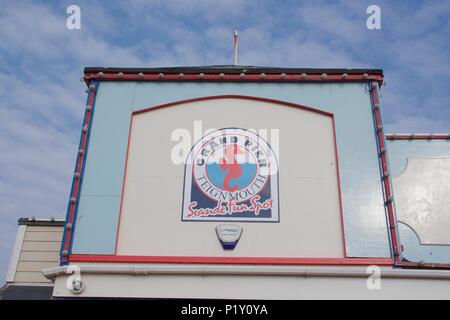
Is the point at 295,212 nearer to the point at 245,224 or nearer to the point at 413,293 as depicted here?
the point at 245,224

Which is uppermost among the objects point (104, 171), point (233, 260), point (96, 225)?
point (104, 171)

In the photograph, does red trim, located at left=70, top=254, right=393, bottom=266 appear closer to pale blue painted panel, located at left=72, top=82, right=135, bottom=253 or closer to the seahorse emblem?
pale blue painted panel, located at left=72, top=82, right=135, bottom=253

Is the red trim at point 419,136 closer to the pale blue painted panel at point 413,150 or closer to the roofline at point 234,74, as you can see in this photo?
the pale blue painted panel at point 413,150

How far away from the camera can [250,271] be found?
7.21 meters

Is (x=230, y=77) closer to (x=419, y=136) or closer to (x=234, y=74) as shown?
(x=234, y=74)

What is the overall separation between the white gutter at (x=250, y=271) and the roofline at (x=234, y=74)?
3.85 metres

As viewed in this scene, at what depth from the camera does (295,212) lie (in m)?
7.89

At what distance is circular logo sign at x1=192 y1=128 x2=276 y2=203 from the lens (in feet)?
26.4

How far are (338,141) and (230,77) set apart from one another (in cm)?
256

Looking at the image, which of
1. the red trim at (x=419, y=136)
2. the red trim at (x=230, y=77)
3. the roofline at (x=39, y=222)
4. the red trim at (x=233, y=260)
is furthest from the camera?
the roofline at (x=39, y=222)

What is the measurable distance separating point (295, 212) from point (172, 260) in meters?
2.33

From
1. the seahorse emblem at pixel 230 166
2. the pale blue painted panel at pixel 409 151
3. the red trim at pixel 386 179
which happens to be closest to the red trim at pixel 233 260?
the red trim at pixel 386 179

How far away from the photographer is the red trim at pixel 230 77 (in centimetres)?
893

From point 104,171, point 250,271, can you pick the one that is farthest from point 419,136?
point 104,171
